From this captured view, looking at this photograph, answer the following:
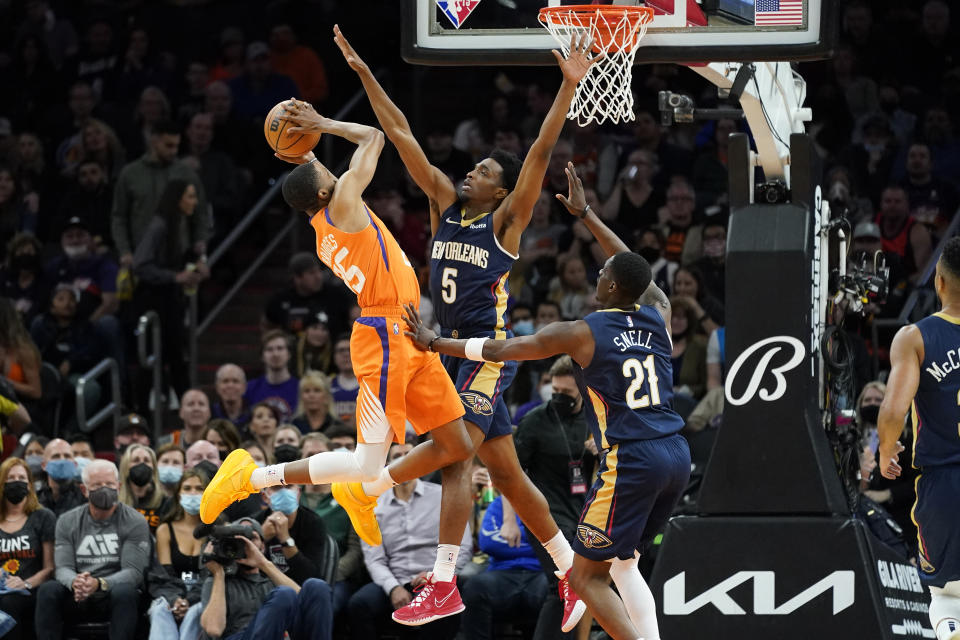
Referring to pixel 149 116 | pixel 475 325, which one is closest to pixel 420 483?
pixel 475 325

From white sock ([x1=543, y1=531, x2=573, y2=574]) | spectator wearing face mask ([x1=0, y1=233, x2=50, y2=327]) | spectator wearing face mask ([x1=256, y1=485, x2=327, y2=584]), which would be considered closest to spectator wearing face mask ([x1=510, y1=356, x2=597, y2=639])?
spectator wearing face mask ([x1=256, y1=485, x2=327, y2=584])

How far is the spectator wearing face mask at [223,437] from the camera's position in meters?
12.5

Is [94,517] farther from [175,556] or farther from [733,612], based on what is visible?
[733,612]

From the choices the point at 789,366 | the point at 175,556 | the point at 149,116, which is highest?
the point at 149,116

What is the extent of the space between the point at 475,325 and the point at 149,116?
9872mm

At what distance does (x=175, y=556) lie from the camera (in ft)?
38.1

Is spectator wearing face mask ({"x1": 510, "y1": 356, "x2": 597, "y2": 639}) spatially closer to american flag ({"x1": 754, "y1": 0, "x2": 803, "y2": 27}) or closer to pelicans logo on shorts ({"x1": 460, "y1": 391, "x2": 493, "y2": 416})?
pelicans logo on shorts ({"x1": 460, "y1": 391, "x2": 493, "y2": 416})

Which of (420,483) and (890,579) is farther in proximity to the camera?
(420,483)

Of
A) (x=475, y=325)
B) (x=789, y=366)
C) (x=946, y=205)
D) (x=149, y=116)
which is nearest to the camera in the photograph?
(x=475, y=325)

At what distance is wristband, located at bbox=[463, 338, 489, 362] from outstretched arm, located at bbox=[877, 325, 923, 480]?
2.05 metres

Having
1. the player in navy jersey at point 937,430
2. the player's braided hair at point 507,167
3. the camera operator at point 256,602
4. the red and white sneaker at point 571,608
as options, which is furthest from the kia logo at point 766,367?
the camera operator at point 256,602

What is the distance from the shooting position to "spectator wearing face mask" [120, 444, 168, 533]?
12164mm

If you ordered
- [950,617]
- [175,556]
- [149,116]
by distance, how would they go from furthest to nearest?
1. [149,116]
2. [175,556]
3. [950,617]

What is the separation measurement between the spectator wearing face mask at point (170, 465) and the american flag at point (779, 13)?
18.8ft
